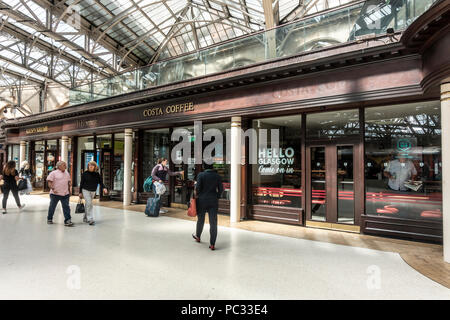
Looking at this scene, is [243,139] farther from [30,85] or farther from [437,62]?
[30,85]

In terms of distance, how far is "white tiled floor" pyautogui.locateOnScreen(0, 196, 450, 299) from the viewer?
3258mm

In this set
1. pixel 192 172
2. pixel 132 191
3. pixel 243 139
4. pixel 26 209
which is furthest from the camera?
pixel 132 191

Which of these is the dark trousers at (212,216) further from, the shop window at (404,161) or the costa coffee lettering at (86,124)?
the costa coffee lettering at (86,124)

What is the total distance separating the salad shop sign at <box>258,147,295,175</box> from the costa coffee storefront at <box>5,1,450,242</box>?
3 centimetres

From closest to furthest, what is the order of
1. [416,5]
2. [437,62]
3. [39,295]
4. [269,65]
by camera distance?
[39,295], [437,62], [416,5], [269,65]

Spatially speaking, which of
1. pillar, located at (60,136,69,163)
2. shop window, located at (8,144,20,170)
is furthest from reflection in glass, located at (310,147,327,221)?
shop window, located at (8,144,20,170)

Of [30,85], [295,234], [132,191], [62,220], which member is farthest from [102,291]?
[30,85]

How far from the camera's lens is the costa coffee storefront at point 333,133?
5668 millimetres

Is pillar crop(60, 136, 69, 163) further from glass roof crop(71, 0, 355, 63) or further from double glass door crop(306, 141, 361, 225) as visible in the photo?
double glass door crop(306, 141, 361, 225)

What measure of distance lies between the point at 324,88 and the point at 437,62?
229 centimetres

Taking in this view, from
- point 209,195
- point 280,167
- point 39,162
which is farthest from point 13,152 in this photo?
point 209,195

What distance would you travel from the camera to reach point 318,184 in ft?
23.3

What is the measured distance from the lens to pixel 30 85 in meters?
30.2

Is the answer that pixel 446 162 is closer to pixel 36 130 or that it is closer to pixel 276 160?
pixel 276 160
